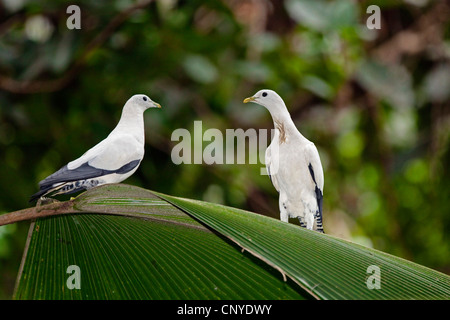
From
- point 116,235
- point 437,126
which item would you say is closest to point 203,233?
point 116,235

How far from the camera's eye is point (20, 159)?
302cm

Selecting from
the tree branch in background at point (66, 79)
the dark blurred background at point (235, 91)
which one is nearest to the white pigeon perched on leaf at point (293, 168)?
the dark blurred background at point (235, 91)

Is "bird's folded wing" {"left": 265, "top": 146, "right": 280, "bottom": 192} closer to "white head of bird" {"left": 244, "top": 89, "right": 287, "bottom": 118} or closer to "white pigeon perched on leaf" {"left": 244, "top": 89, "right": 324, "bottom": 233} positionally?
"white pigeon perched on leaf" {"left": 244, "top": 89, "right": 324, "bottom": 233}

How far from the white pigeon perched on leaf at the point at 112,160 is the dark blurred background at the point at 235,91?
1.41 metres

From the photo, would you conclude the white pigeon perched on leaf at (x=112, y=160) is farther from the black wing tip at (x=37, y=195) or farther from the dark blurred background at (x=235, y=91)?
the dark blurred background at (x=235, y=91)

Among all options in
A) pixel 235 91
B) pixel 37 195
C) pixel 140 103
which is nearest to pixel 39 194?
pixel 37 195

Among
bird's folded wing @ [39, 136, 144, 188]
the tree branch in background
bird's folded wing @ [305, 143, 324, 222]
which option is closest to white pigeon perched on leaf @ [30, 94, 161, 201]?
bird's folded wing @ [39, 136, 144, 188]

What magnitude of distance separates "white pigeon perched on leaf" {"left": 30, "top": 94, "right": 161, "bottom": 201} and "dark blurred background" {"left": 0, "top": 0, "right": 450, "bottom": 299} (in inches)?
55.4

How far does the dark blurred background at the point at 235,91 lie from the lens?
2.62m

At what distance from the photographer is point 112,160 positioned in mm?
855

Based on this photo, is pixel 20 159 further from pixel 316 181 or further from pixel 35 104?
pixel 316 181

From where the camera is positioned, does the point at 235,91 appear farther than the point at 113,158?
Yes

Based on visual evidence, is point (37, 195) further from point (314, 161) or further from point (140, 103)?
point (314, 161)

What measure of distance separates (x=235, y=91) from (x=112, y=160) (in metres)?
2.42
